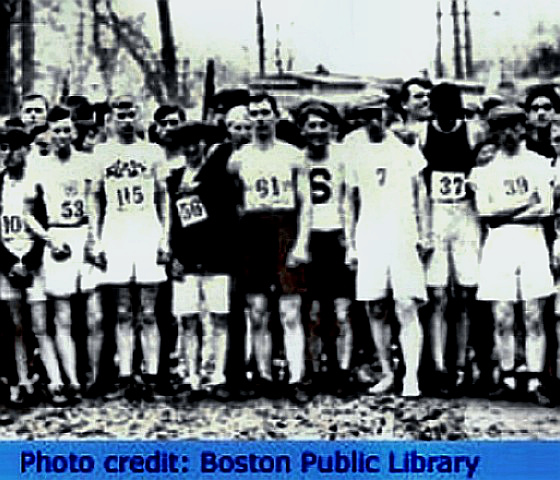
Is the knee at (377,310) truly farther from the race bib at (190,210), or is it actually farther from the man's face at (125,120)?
the man's face at (125,120)

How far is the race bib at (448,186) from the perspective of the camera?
12.3 ft

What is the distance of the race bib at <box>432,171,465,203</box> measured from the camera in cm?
373

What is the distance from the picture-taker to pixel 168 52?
12.2 ft

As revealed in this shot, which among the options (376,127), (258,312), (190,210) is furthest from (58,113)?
(376,127)

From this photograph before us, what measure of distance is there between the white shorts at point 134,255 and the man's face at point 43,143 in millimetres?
325

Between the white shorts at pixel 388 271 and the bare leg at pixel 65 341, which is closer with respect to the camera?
the white shorts at pixel 388 271

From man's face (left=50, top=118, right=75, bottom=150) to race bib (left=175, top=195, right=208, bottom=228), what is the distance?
0.41m

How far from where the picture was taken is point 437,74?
3.71 meters

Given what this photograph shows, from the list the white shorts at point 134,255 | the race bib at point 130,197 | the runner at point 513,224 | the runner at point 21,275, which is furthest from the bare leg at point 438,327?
the runner at point 21,275

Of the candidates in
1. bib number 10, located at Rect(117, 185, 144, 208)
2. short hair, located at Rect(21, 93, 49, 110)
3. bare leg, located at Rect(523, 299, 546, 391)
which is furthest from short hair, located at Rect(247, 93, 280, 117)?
bare leg, located at Rect(523, 299, 546, 391)

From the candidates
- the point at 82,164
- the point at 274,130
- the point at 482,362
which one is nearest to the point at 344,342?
the point at 482,362

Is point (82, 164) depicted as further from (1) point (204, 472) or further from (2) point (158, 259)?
(1) point (204, 472)

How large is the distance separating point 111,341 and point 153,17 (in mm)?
1046

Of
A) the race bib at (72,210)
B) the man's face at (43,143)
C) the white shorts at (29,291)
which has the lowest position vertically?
the white shorts at (29,291)
